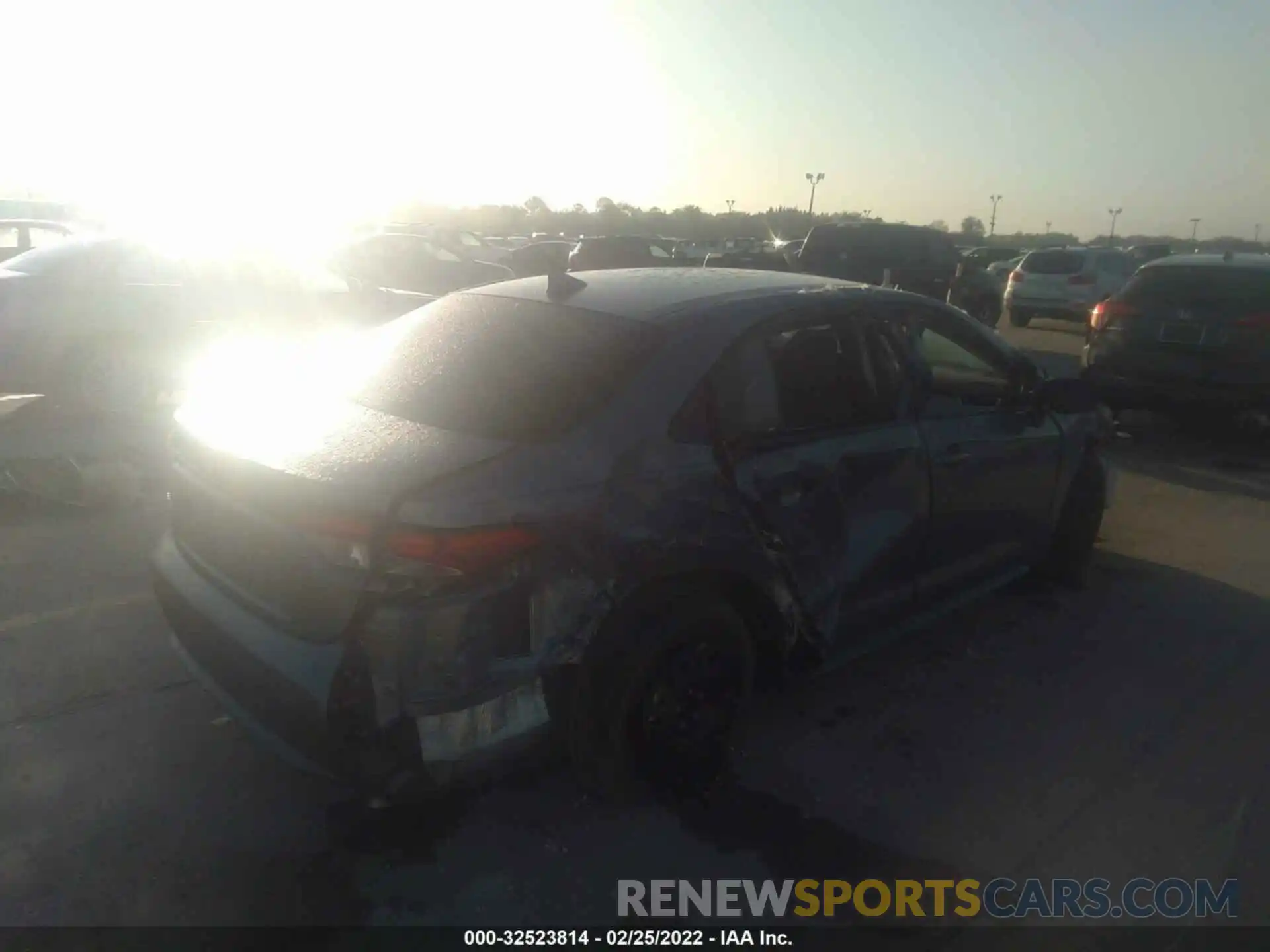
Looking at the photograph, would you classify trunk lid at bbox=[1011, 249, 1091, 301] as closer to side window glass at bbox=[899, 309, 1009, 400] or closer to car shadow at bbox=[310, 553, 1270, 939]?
car shadow at bbox=[310, 553, 1270, 939]

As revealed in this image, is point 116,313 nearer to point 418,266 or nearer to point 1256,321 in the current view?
point 418,266

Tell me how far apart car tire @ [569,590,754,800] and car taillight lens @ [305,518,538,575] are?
44 centimetres

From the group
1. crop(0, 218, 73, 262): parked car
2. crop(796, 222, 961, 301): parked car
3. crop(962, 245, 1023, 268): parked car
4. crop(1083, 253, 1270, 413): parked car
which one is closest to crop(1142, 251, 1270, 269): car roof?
crop(1083, 253, 1270, 413): parked car

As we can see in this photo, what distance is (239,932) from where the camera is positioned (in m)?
2.59

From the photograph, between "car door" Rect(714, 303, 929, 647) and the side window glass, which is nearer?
"car door" Rect(714, 303, 929, 647)

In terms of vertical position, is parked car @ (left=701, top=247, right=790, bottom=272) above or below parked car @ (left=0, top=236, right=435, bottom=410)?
below

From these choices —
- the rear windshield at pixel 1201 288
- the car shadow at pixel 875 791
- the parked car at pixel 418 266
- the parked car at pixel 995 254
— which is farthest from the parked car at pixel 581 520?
the parked car at pixel 995 254

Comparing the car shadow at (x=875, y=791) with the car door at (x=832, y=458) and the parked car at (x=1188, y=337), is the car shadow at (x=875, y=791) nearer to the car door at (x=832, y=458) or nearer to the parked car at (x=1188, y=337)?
the car door at (x=832, y=458)

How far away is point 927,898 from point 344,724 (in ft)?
5.68

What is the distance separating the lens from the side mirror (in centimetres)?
433

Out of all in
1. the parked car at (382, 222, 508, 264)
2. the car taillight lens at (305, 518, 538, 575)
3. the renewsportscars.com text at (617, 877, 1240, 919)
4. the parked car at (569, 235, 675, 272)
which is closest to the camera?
the car taillight lens at (305, 518, 538, 575)

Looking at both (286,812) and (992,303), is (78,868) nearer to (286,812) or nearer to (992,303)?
(286,812)

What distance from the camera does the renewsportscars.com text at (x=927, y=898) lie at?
2.77 metres

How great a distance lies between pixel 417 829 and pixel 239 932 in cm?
59
